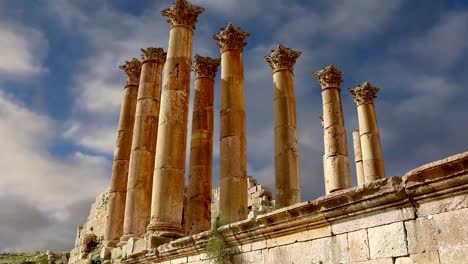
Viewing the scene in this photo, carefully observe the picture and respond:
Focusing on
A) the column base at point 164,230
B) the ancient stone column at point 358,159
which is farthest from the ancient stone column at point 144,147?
the ancient stone column at point 358,159

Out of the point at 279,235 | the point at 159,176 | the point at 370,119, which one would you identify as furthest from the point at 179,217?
the point at 370,119

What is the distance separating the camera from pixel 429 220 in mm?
5965

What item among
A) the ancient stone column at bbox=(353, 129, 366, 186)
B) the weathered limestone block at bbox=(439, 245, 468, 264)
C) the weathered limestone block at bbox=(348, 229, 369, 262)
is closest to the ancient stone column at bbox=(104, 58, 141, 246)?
the ancient stone column at bbox=(353, 129, 366, 186)

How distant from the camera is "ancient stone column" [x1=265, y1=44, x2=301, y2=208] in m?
17.4

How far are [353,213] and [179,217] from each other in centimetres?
812

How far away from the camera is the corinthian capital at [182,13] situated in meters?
16.6

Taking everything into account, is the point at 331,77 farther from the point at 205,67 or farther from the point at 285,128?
the point at 205,67

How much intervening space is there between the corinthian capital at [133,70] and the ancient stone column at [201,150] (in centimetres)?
305

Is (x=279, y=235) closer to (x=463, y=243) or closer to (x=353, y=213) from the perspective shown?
(x=353, y=213)

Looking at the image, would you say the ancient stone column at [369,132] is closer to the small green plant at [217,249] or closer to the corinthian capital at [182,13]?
the corinthian capital at [182,13]

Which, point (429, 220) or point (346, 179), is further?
point (346, 179)

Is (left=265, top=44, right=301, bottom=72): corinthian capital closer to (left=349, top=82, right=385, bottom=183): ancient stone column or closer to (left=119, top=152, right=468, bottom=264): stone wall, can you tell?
(left=349, top=82, right=385, bottom=183): ancient stone column

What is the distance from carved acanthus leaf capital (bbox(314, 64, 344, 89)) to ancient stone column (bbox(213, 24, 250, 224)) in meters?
5.06

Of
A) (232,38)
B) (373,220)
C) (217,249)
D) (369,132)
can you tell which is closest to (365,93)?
(369,132)
